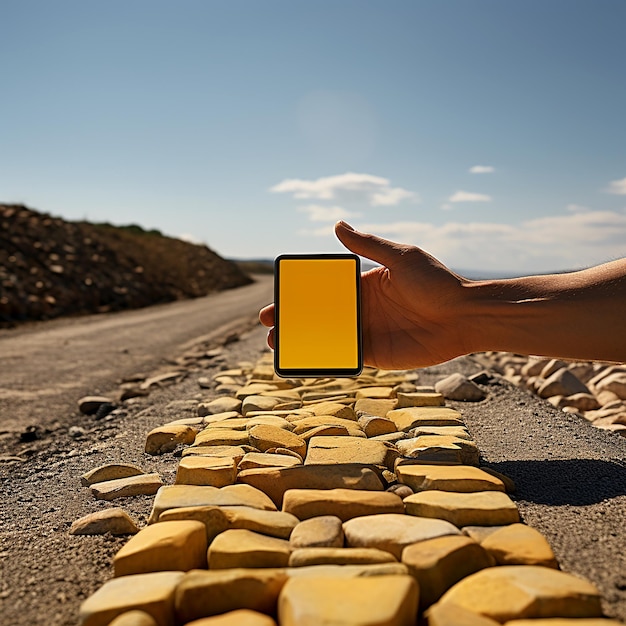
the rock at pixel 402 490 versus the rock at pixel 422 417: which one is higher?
the rock at pixel 422 417

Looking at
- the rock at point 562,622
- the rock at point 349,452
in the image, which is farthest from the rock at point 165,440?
the rock at point 562,622

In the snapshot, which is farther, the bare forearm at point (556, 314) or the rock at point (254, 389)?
the rock at point (254, 389)

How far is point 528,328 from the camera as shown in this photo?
224 centimetres

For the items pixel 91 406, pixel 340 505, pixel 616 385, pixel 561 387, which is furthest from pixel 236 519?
pixel 616 385

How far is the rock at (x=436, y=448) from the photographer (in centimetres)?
205

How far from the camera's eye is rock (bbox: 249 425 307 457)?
2172mm

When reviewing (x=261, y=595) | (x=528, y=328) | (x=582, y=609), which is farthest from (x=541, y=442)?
(x=261, y=595)

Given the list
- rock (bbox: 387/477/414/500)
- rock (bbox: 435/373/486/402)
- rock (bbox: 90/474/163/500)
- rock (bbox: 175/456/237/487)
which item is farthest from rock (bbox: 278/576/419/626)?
rock (bbox: 435/373/486/402)

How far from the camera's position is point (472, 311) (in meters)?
2.35

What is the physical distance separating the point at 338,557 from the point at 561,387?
125 inches

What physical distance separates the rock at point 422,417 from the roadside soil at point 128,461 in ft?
0.47

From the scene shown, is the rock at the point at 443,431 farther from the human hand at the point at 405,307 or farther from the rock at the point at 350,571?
the rock at the point at 350,571

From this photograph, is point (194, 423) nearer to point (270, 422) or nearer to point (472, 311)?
point (270, 422)

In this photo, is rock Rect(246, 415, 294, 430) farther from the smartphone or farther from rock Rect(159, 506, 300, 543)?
rock Rect(159, 506, 300, 543)
